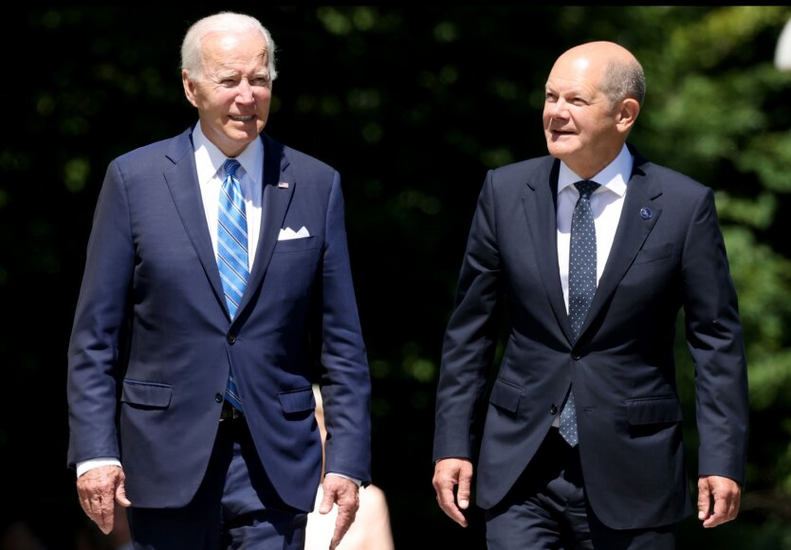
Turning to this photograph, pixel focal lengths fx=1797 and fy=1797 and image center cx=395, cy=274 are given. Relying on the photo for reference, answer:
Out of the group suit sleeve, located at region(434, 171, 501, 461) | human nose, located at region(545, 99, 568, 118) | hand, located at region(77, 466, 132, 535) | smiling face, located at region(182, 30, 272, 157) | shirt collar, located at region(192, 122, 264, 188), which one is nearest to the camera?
hand, located at region(77, 466, 132, 535)

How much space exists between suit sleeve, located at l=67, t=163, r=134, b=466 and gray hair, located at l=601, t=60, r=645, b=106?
152cm

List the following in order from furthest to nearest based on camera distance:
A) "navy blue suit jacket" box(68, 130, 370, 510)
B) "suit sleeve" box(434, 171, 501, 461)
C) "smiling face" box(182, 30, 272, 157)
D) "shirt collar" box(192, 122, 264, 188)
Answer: "suit sleeve" box(434, 171, 501, 461) < "shirt collar" box(192, 122, 264, 188) < "smiling face" box(182, 30, 272, 157) < "navy blue suit jacket" box(68, 130, 370, 510)

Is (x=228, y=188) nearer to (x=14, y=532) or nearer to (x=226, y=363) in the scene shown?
(x=226, y=363)

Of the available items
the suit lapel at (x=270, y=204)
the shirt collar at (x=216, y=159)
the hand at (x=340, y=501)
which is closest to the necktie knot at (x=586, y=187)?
the suit lapel at (x=270, y=204)

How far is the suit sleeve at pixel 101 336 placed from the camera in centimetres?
512

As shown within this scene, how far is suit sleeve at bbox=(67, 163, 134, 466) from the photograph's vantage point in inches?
202

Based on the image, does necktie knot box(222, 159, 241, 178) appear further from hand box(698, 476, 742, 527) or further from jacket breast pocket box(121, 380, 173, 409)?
hand box(698, 476, 742, 527)

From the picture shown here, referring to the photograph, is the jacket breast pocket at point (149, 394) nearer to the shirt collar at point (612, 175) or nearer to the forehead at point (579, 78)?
the shirt collar at point (612, 175)

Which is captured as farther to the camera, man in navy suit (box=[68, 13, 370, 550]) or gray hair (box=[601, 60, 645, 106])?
gray hair (box=[601, 60, 645, 106])

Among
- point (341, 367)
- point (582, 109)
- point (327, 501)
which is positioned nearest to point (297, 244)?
point (341, 367)

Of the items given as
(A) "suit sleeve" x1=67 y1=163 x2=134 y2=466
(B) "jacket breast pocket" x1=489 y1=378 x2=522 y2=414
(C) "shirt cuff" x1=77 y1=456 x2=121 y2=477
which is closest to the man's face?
(B) "jacket breast pocket" x1=489 y1=378 x2=522 y2=414

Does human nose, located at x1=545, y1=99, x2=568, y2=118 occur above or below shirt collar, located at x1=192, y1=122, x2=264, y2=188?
above

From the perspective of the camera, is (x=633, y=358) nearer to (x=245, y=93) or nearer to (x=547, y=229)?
(x=547, y=229)

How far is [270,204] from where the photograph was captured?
5391 mm
